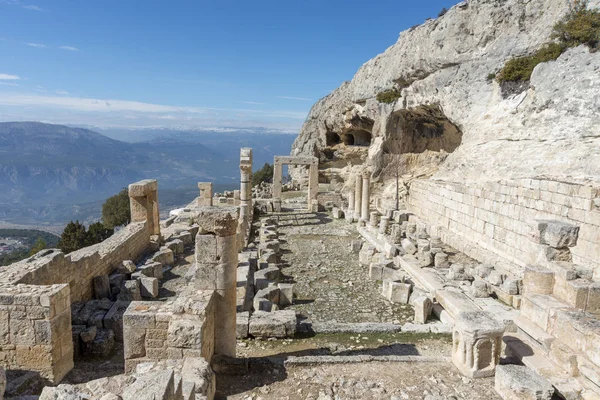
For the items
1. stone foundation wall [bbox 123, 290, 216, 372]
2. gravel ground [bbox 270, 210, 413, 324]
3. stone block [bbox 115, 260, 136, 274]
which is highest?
stone foundation wall [bbox 123, 290, 216, 372]

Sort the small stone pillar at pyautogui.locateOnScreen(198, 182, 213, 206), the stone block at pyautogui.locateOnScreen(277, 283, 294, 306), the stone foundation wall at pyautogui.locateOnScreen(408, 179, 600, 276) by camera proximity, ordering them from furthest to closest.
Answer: the small stone pillar at pyautogui.locateOnScreen(198, 182, 213, 206)
the stone block at pyautogui.locateOnScreen(277, 283, 294, 306)
the stone foundation wall at pyautogui.locateOnScreen(408, 179, 600, 276)

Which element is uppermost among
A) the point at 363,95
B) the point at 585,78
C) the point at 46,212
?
the point at 363,95

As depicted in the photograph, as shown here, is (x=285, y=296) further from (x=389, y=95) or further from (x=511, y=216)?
(x=389, y=95)

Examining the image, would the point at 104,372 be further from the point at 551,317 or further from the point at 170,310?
the point at 551,317

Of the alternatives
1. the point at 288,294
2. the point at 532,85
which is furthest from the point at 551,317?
the point at 532,85

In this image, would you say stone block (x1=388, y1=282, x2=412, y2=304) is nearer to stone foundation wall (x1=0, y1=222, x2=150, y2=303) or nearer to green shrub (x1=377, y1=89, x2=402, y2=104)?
stone foundation wall (x1=0, y1=222, x2=150, y2=303)

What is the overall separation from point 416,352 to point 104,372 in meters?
5.54

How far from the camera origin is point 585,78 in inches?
466

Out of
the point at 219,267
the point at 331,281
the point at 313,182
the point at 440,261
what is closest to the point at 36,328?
the point at 219,267

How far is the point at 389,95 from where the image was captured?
1014 inches

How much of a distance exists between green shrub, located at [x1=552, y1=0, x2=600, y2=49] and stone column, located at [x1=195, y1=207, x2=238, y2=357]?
14.0 meters

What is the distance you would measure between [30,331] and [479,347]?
685cm

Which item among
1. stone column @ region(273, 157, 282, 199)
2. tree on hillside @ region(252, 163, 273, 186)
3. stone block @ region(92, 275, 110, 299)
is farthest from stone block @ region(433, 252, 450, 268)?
tree on hillside @ region(252, 163, 273, 186)

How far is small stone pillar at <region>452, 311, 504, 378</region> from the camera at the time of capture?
18.7 feet
